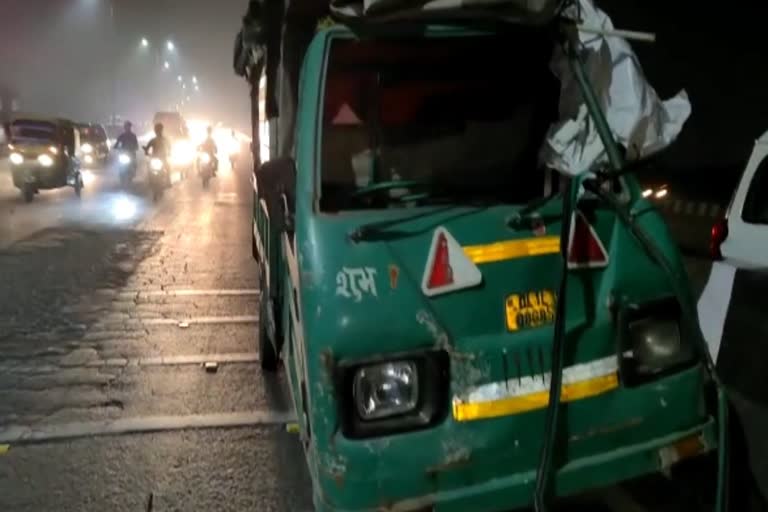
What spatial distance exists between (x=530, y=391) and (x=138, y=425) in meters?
3.36

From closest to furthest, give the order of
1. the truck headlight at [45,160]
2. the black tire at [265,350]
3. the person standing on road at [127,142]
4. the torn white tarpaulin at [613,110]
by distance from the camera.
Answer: the torn white tarpaulin at [613,110], the black tire at [265,350], the truck headlight at [45,160], the person standing on road at [127,142]

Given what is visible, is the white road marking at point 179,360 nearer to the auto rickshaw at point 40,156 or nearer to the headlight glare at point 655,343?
the headlight glare at point 655,343

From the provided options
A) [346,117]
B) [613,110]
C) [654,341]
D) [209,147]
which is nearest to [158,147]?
[209,147]

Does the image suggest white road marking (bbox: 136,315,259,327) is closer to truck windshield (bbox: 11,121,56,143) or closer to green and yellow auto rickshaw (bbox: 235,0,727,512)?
green and yellow auto rickshaw (bbox: 235,0,727,512)

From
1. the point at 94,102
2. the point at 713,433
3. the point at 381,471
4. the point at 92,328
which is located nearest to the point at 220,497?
the point at 381,471

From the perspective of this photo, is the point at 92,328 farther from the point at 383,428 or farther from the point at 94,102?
the point at 94,102

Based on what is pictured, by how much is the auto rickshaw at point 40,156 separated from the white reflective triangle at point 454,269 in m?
18.5

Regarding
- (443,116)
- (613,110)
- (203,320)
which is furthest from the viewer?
(203,320)

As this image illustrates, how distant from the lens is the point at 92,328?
7.55 metres

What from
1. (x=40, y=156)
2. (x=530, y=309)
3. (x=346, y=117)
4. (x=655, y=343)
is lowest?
(x=40, y=156)

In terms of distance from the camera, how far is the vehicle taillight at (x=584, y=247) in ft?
9.70

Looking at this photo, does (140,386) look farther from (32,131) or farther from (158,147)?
(32,131)

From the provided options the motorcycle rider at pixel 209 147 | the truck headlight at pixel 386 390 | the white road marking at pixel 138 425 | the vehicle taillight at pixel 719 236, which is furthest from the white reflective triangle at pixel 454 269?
the motorcycle rider at pixel 209 147

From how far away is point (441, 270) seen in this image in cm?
278
